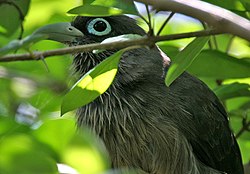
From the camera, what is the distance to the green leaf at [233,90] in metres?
2.96

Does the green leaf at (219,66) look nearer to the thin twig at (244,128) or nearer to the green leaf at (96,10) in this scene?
the thin twig at (244,128)

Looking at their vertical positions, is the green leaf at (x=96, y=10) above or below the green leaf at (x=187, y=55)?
above

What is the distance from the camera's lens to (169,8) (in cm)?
140

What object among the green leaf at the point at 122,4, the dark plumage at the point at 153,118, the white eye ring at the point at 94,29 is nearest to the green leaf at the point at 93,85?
the green leaf at the point at 122,4

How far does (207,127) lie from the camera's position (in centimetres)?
321

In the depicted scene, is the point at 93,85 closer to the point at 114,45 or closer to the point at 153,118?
the point at 114,45

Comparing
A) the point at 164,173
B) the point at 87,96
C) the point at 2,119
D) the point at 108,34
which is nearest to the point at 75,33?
the point at 108,34

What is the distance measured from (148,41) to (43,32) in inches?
13.2

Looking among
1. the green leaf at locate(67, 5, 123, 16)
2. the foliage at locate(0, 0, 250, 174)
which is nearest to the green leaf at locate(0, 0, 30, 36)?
the foliage at locate(0, 0, 250, 174)

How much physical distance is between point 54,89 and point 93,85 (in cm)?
112

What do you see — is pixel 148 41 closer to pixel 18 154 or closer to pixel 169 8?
pixel 169 8

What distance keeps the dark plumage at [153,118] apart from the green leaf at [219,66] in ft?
0.65

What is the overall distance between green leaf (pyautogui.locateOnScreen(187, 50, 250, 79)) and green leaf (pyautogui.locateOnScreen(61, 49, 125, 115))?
1.03 m

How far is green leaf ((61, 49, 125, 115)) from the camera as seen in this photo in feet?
6.64
